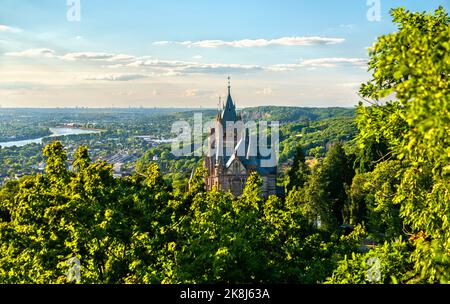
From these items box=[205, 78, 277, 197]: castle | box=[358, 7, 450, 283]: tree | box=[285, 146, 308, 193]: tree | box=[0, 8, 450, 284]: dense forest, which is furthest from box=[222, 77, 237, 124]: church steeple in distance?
box=[358, 7, 450, 283]: tree

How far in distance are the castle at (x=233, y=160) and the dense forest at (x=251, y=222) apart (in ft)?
109

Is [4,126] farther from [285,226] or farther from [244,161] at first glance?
[285,226]

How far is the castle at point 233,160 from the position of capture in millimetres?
53594

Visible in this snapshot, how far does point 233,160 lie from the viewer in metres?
53.6

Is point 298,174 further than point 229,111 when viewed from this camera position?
No

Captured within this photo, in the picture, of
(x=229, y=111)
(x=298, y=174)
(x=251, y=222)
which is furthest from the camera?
(x=229, y=111)

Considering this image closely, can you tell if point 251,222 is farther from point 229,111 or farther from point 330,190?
point 229,111

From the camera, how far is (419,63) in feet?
21.9

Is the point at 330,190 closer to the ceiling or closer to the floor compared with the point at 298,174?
closer to the floor

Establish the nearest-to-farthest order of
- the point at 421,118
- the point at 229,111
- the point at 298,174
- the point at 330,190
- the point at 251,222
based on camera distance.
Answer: the point at 421,118 → the point at 251,222 → the point at 330,190 → the point at 298,174 → the point at 229,111

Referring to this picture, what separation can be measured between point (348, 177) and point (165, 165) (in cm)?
9860

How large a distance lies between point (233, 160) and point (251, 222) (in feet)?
125

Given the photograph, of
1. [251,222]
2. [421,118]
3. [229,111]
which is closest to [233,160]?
[229,111]
